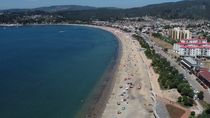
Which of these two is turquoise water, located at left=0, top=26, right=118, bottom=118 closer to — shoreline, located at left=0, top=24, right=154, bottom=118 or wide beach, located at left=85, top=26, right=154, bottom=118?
shoreline, located at left=0, top=24, right=154, bottom=118

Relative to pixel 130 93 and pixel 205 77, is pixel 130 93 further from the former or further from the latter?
pixel 205 77

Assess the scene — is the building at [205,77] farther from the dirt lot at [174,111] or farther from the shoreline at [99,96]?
the shoreline at [99,96]

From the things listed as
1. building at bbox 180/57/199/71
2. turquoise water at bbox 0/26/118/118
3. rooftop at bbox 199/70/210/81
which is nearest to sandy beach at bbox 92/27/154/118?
turquoise water at bbox 0/26/118/118

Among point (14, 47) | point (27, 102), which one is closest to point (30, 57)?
point (14, 47)

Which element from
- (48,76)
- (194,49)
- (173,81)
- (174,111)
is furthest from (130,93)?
(194,49)

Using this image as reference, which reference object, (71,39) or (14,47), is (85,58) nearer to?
(14,47)

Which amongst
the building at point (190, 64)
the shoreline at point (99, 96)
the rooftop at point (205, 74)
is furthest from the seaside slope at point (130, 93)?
the rooftop at point (205, 74)
